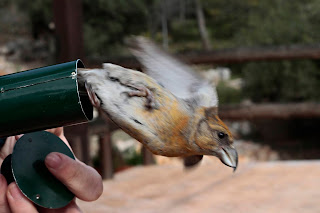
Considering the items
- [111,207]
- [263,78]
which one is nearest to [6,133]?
[111,207]

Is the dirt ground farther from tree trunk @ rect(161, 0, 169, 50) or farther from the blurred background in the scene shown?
tree trunk @ rect(161, 0, 169, 50)

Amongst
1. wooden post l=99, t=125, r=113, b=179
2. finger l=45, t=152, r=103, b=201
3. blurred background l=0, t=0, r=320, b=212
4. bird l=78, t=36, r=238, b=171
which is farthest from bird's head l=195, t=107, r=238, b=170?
wooden post l=99, t=125, r=113, b=179

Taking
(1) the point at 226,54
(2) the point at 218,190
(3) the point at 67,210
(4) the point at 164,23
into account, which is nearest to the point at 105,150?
(2) the point at 218,190

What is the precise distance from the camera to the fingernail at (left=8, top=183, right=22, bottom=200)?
2.28 feet

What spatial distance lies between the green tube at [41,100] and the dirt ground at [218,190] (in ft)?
3.89

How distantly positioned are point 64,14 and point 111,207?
1232 millimetres

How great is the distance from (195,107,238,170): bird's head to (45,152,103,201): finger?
254 mm

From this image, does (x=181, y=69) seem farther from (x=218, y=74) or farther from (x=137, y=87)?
(x=218, y=74)

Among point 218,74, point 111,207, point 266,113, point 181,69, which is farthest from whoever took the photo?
point 218,74

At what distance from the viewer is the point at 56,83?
0.57 meters

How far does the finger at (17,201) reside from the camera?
692 mm

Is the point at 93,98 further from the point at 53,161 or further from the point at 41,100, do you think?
the point at 53,161

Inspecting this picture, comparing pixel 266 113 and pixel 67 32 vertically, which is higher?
pixel 67 32

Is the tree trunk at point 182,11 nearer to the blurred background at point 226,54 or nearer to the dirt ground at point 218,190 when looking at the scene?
the blurred background at point 226,54
